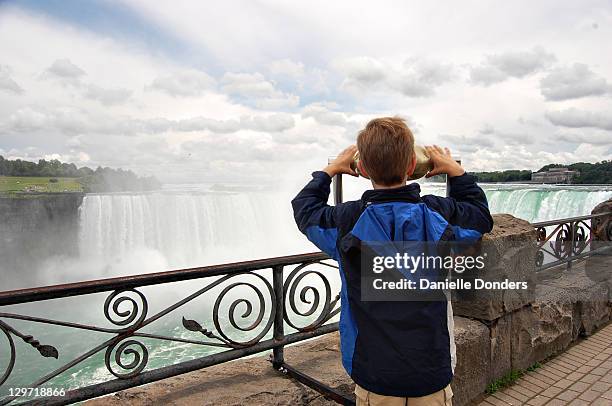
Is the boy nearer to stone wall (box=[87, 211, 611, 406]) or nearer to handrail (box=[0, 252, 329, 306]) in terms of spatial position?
handrail (box=[0, 252, 329, 306])

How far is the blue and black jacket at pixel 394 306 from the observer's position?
1.43 meters

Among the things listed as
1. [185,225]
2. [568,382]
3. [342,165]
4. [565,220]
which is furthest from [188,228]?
[342,165]

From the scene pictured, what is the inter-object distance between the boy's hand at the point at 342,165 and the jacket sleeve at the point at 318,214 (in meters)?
0.03

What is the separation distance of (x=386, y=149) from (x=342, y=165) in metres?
0.28

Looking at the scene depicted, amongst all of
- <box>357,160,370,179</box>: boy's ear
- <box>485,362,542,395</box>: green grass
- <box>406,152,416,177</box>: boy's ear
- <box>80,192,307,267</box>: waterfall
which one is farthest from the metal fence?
<box>80,192,307,267</box>: waterfall

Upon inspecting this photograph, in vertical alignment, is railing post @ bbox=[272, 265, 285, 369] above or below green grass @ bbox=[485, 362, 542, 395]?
above

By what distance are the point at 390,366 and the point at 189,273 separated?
1.14 metres

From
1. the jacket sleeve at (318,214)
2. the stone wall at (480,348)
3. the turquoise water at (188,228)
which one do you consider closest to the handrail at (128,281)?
the stone wall at (480,348)

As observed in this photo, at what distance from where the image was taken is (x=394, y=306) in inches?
56.9

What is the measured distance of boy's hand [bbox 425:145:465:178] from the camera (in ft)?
5.40

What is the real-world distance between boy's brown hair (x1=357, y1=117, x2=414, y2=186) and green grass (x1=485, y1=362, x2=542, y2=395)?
7.95 feet

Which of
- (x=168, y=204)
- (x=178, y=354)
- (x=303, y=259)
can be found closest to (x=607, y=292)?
(x=303, y=259)

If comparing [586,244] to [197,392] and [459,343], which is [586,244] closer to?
[459,343]

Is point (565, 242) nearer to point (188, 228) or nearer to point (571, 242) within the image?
point (571, 242)
